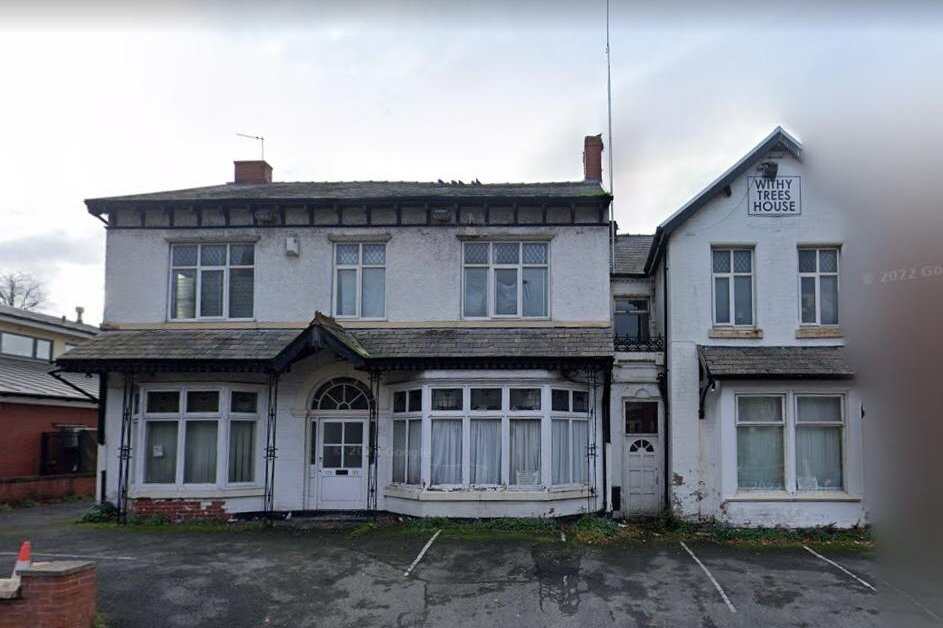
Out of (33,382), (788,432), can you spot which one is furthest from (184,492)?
(788,432)

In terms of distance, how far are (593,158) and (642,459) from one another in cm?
720

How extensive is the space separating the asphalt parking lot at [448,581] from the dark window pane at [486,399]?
261 centimetres

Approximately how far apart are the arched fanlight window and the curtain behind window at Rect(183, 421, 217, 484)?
212cm

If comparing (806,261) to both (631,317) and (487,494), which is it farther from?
(487,494)

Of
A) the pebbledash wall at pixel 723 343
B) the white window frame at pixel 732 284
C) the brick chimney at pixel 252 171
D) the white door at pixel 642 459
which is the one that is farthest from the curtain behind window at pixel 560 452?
the brick chimney at pixel 252 171

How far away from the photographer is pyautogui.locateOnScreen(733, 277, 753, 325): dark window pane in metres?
13.6

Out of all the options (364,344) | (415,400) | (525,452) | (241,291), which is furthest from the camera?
(241,291)

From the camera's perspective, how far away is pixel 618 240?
1828 centimetres

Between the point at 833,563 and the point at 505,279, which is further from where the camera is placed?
the point at 505,279

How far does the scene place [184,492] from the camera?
13.4 meters

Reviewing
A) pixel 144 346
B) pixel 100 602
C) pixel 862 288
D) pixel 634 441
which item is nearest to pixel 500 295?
pixel 634 441

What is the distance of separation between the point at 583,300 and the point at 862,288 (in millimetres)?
11410

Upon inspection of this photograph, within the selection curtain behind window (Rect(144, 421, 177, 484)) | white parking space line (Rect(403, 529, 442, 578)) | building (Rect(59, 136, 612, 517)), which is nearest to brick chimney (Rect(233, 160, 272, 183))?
building (Rect(59, 136, 612, 517))

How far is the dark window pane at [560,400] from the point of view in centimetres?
1325
